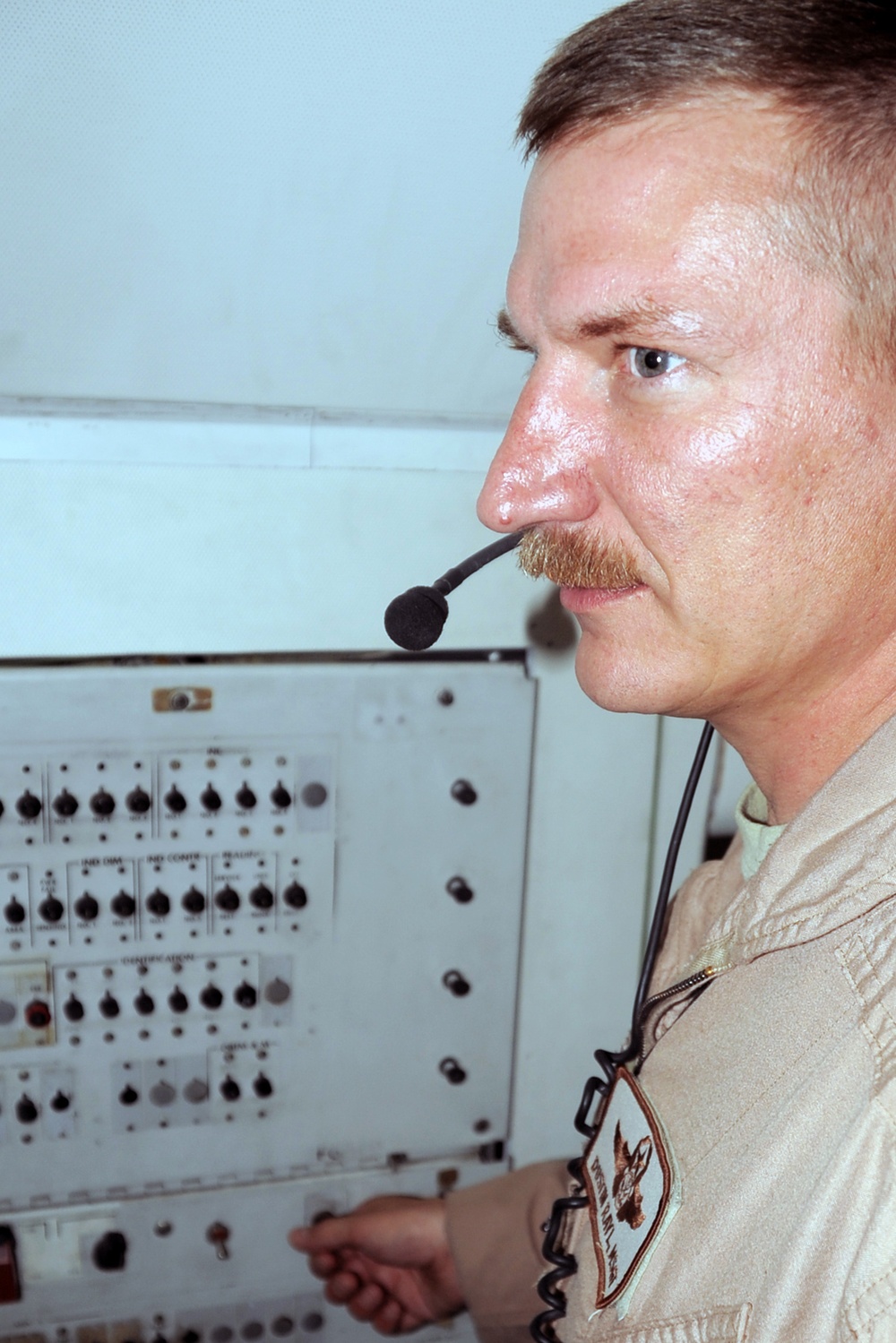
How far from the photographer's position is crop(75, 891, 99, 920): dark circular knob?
116 centimetres

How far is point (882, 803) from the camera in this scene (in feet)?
2.59

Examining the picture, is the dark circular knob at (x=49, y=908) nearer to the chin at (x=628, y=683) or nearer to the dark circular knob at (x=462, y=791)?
the dark circular knob at (x=462, y=791)

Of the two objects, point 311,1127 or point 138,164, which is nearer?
point 138,164

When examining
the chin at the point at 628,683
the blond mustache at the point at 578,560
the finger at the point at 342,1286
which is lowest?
the finger at the point at 342,1286

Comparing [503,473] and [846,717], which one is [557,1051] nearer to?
[846,717]

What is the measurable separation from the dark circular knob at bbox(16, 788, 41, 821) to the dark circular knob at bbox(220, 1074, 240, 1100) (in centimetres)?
34

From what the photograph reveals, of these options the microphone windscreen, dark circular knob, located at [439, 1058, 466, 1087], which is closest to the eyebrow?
the microphone windscreen

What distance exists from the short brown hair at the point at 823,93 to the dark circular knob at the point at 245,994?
0.83 m

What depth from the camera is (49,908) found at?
1.15 m

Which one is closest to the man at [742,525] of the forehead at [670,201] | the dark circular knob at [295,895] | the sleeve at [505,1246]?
the forehead at [670,201]

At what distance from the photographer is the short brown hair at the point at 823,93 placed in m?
0.74

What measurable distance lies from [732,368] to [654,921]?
0.52 metres

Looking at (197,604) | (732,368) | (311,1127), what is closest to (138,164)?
(197,604)

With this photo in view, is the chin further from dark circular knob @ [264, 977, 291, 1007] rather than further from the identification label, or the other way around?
dark circular knob @ [264, 977, 291, 1007]
